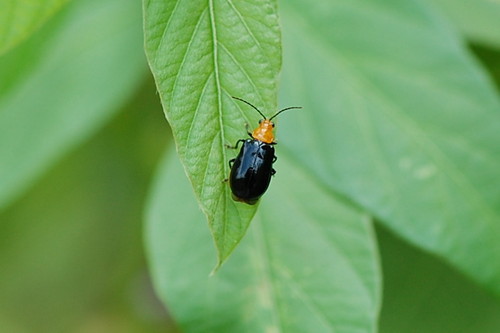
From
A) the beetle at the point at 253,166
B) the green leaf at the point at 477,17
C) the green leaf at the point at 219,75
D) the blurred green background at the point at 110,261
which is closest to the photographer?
the green leaf at the point at 219,75

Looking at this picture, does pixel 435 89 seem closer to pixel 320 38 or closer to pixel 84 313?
pixel 320 38

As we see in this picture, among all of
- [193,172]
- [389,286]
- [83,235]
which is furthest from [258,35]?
[83,235]

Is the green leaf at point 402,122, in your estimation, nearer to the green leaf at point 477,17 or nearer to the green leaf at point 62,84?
the green leaf at point 477,17

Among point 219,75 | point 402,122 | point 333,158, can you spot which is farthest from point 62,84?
point 219,75

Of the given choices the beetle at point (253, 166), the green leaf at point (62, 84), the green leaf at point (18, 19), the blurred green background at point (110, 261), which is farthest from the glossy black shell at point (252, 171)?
the blurred green background at point (110, 261)

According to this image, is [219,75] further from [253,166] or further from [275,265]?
[275,265]

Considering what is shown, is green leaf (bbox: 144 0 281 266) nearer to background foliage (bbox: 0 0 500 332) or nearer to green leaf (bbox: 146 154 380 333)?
background foliage (bbox: 0 0 500 332)
